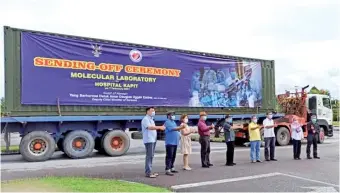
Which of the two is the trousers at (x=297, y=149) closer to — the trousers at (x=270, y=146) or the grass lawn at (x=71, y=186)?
the trousers at (x=270, y=146)

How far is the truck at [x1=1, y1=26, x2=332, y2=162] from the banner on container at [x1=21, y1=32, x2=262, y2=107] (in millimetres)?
31

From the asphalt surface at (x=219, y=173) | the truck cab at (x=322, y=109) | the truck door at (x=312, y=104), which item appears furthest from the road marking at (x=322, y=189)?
the truck door at (x=312, y=104)

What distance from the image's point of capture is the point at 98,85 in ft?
49.1

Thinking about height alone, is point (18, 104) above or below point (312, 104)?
below

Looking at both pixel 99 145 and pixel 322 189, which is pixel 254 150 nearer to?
pixel 322 189

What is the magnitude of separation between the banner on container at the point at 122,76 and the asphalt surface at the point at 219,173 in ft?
8.28

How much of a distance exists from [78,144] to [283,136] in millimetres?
10227

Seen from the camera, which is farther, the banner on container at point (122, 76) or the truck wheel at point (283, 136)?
the truck wheel at point (283, 136)

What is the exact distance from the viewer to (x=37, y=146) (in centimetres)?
1366

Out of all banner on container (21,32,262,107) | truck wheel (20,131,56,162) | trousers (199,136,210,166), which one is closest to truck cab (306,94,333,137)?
banner on container (21,32,262,107)

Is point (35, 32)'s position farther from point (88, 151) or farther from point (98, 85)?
point (88, 151)

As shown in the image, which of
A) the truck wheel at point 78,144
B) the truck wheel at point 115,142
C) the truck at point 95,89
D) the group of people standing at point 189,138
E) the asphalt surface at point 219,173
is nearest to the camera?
the asphalt surface at point 219,173

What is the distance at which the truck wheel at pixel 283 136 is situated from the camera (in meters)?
19.9

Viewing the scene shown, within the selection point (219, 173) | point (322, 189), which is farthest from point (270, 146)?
point (322, 189)
